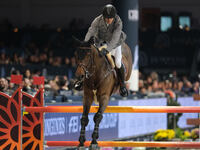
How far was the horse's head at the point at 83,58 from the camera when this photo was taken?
7660 millimetres

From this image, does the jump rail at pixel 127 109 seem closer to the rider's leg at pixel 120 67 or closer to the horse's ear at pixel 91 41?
the rider's leg at pixel 120 67

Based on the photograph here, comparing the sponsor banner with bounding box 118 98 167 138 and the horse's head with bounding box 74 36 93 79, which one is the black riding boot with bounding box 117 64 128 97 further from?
the sponsor banner with bounding box 118 98 167 138

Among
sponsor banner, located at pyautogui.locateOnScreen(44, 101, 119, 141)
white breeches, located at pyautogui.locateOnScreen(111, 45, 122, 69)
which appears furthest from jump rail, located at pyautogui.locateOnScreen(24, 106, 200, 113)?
sponsor banner, located at pyautogui.locateOnScreen(44, 101, 119, 141)

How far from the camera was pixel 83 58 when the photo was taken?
25.4 ft

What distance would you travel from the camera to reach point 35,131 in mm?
8570

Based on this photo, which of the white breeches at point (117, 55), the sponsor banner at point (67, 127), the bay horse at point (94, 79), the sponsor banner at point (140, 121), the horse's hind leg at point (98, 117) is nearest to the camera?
the bay horse at point (94, 79)

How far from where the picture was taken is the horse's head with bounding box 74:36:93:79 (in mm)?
7660

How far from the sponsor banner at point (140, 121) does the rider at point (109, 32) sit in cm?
605

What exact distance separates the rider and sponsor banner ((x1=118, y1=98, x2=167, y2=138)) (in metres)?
6.05

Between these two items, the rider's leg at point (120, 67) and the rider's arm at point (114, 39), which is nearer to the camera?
the rider's arm at point (114, 39)

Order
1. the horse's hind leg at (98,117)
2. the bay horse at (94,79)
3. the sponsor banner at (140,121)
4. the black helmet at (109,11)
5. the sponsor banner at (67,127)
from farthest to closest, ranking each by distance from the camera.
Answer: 1. the sponsor banner at (140,121)
2. the sponsor banner at (67,127)
3. the black helmet at (109,11)
4. the horse's hind leg at (98,117)
5. the bay horse at (94,79)

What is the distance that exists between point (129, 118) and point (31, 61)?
16.2ft

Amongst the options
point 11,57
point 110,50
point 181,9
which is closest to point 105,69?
point 110,50

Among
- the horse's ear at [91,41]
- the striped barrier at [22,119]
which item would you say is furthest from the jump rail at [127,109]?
the horse's ear at [91,41]
